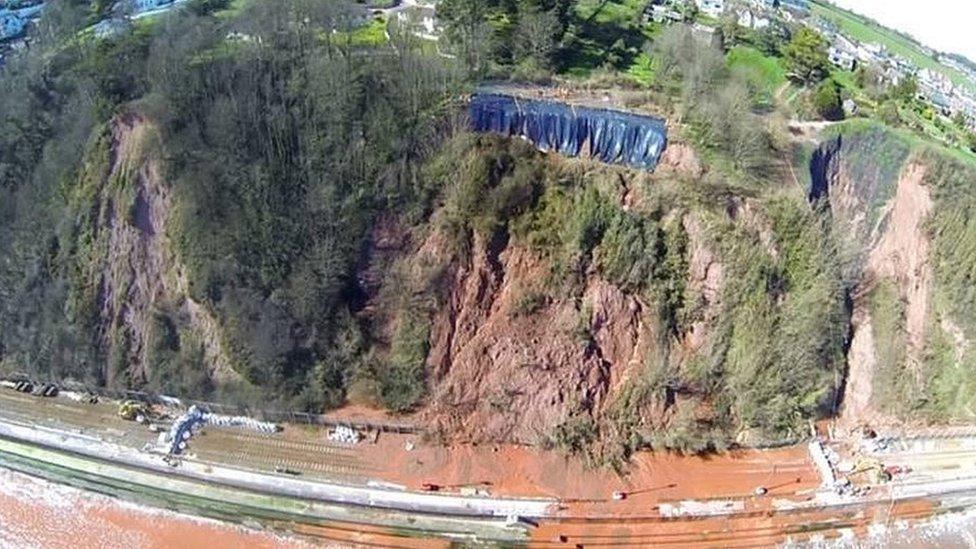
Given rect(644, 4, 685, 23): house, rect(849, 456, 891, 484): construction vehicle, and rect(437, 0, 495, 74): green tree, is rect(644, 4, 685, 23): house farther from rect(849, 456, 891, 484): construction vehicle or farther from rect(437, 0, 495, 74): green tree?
rect(849, 456, 891, 484): construction vehicle

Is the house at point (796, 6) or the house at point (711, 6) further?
the house at point (796, 6)

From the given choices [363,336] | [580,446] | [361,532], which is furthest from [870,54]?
[361,532]

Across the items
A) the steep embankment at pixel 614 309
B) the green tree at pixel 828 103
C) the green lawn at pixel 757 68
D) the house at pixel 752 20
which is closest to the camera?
the steep embankment at pixel 614 309

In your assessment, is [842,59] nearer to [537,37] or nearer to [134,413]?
[537,37]

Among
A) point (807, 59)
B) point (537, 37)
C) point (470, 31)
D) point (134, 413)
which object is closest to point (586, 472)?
point (134, 413)

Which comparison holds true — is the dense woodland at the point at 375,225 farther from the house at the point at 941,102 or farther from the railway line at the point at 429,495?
the house at the point at 941,102

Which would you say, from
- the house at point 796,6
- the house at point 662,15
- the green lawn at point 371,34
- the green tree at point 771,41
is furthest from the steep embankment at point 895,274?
the green lawn at point 371,34

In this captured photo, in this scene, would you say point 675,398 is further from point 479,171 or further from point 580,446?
point 479,171

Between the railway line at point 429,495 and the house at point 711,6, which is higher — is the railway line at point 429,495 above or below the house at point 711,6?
below
